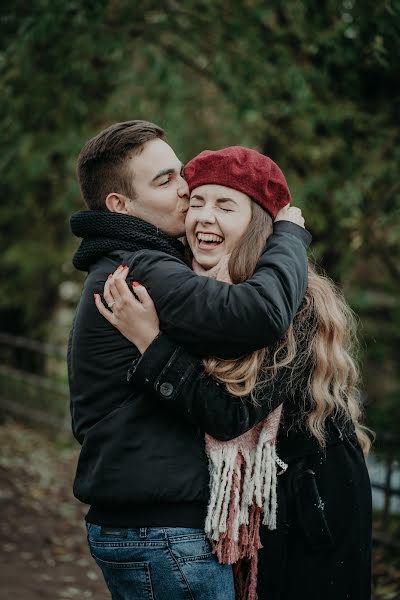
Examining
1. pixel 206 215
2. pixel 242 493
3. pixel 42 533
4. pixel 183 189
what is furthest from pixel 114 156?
pixel 42 533

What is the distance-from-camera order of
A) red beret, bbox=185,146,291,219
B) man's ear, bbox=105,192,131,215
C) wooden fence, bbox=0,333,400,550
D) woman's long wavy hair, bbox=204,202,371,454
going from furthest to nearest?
wooden fence, bbox=0,333,400,550 < man's ear, bbox=105,192,131,215 < red beret, bbox=185,146,291,219 < woman's long wavy hair, bbox=204,202,371,454

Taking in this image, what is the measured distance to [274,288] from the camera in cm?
204

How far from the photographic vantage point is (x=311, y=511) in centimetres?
226

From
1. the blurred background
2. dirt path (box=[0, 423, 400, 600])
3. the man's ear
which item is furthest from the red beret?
dirt path (box=[0, 423, 400, 600])

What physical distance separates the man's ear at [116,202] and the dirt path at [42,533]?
3341 millimetres

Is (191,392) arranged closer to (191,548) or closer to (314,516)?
(191,548)

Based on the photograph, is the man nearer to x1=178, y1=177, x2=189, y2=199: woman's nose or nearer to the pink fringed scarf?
the pink fringed scarf

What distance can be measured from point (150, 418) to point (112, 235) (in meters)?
0.60

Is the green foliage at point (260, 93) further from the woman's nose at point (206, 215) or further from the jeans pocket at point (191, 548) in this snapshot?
the jeans pocket at point (191, 548)

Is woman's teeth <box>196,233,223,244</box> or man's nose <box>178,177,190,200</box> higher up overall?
man's nose <box>178,177,190,200</box>

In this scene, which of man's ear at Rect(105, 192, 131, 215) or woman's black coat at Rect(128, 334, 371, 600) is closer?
woman's black coat at Rect(128, 334, 371, 600)

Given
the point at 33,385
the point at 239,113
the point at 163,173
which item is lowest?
the point at 33,385

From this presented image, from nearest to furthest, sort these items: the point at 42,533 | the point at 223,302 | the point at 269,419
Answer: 1. the point at 223,302
2. the point at 269,419
3. the point at 42,533

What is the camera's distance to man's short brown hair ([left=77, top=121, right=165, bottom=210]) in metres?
2.38
